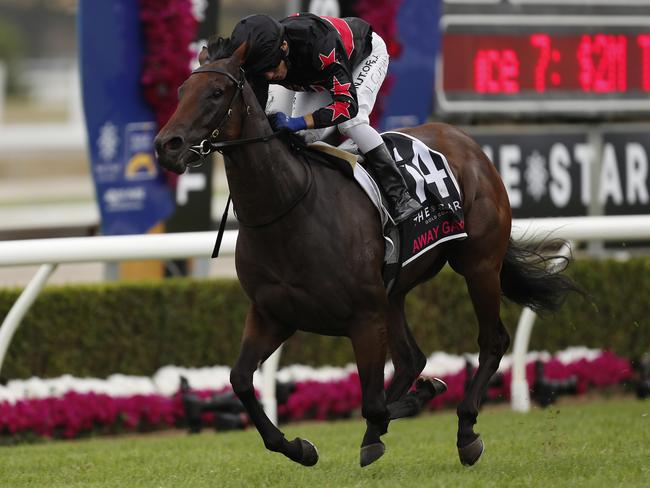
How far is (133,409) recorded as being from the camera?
20.1ft

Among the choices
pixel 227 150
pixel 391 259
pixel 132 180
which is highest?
pixel 227 150

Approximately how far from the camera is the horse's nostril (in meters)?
3.90

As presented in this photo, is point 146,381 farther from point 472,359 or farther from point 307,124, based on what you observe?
point 307,124

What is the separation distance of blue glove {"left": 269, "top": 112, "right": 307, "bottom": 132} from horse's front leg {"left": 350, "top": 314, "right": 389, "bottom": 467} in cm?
63

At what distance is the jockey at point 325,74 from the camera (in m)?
4.23

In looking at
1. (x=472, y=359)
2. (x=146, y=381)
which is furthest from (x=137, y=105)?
(x=472, y=359)

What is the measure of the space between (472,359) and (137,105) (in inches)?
82.4

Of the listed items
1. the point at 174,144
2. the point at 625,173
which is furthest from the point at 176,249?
the point at 625,173

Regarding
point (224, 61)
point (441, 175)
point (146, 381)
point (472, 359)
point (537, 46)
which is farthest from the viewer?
point (537, 46)

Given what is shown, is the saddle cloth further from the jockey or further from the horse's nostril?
the horse's nostril

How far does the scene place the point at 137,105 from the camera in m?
6.65

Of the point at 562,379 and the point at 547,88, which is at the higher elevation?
the point at 547,88

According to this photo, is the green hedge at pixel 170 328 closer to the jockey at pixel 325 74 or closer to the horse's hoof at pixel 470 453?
the horse's hoof at pixel 470 453

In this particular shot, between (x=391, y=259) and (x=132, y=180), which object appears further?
(x=132, y=180)
